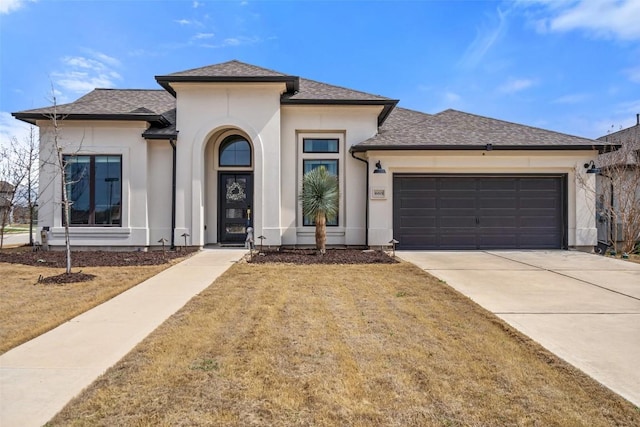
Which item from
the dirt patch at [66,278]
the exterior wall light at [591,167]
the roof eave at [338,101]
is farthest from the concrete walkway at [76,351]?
the exterior wall light at [591,167]

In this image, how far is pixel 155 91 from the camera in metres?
15.8

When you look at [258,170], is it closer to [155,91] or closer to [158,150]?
[158,150]

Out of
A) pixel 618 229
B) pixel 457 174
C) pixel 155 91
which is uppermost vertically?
pixel 155 91

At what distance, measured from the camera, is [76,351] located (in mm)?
4340

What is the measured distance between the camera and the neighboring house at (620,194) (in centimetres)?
1266

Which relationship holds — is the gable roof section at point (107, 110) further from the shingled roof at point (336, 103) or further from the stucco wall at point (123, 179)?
the stucco wall at point (123, 179)

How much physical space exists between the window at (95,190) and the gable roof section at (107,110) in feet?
4.33

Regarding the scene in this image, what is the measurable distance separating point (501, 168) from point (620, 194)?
423 cm

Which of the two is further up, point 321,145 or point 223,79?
point 223,79

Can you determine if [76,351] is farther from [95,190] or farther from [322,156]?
[322,156]

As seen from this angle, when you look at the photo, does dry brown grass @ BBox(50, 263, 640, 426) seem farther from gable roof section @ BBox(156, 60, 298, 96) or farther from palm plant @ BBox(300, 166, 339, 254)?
gable roof section @ BBox(156, 60, 298, 96)

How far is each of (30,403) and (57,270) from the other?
7182mm

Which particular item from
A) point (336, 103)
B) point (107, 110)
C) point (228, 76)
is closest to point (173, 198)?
point (107, 110)

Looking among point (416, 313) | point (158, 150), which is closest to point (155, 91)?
point (158, 150)
